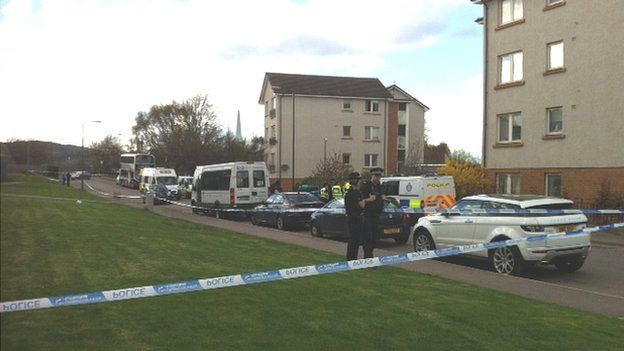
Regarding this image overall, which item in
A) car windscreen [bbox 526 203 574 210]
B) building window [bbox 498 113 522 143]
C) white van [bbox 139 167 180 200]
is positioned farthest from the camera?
white van [bbox 139 167 180 200]

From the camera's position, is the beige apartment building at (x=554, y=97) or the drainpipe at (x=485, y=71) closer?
the beige apartment building at (x=554, y=97)

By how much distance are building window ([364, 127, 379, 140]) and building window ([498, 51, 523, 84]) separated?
96.3 ft

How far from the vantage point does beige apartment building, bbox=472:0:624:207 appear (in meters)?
22.3

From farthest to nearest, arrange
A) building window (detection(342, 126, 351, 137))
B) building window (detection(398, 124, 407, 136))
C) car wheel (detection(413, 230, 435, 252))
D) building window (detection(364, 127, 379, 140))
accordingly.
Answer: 1. building window (detection(398, 124, 407, 136))
2. building window (detection(364, 127, 379, 140))
3. building window (detection(342, 126, 351, 137))
4. car wheel (detection(413, 230, 435, 252))

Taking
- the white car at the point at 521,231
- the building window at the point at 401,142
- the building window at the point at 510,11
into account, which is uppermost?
the building window at the point at 510,11

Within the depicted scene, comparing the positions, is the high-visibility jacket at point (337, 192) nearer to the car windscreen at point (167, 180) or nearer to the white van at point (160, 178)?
the white van at point (160, 178)

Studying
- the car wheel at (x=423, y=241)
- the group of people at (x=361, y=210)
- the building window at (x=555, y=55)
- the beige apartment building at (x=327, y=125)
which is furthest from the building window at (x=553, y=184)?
the beige apartment building at (x=327, y=125)

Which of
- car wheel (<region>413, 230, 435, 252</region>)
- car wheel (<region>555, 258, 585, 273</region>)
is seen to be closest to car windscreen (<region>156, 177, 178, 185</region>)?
car wheel (<region>413, 230, 435, 252</region>)

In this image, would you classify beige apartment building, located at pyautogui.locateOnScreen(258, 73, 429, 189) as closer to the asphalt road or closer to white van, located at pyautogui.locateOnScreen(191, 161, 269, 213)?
white van, located at pyautogui.locateOnScreen(191, 161, 269, 213)

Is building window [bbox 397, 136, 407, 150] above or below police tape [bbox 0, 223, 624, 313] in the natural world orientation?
above

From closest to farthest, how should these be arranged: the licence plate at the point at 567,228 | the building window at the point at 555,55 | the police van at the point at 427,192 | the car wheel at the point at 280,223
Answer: the licence plate at the point at 567,228
the police van at the point at 427,192
the car wheel at the point at 280,223
the building window at the point at 555,55

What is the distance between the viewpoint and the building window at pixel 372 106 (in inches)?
2234

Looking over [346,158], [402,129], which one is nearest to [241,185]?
[346,158]

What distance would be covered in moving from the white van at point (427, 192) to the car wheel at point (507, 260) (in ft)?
29.2
